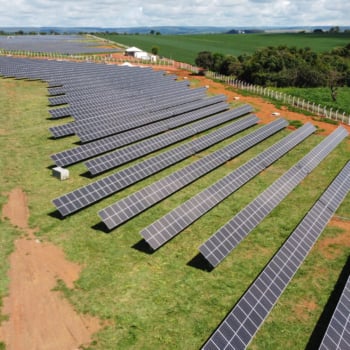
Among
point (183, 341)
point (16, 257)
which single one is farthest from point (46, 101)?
point (183, 341)

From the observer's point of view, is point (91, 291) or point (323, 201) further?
point (323, 201)

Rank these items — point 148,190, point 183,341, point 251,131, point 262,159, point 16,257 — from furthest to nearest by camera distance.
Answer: point 251,131
point 262,159
point 148,190
point 16,257
point 183,341

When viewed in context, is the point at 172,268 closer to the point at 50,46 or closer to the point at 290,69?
the point at 290,69

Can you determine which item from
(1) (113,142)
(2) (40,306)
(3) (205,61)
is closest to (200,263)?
(2) (40,306)

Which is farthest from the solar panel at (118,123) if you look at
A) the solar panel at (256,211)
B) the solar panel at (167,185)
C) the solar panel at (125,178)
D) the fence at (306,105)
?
the solar panel at (256,211)

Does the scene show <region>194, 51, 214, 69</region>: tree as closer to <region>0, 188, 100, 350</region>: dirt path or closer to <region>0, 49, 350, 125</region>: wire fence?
<region>0, 49, 350, 125</region>: wire fence

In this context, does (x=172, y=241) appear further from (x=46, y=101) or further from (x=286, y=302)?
(x=46, y=101)
